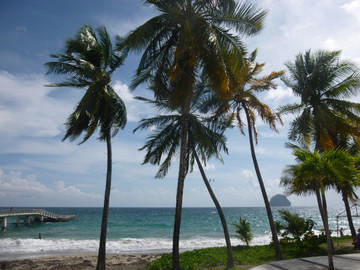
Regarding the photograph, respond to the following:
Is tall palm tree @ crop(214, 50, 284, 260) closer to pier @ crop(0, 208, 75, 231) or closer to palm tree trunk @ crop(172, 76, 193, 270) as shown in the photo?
palm tree trunk @ crop(172, 76, 193, 270)

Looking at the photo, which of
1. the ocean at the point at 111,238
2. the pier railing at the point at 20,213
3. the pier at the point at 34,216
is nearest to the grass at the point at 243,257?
the ocean at the point at 111,238

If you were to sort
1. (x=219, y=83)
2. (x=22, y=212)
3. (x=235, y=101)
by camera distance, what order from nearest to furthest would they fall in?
(x=219, y=83) → (x=235, y=101) → (x=22, y=212)

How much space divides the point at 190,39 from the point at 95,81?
5293 millimetres

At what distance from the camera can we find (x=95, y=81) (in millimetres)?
11844

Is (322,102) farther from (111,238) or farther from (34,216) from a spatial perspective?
(34,216)

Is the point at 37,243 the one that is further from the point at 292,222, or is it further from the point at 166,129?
the point at 292,222

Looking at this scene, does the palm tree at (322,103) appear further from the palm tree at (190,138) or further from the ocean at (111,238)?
the ocean at (111,238)

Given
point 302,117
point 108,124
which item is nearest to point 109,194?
point 108,124

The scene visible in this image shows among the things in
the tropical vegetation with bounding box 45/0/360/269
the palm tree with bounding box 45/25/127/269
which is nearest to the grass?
the tropical vegetation with bounding box 45/0/360/269

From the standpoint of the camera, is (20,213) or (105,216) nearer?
(105,216)

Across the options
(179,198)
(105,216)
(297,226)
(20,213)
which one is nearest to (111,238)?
(105,216)

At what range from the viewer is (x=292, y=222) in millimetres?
13844

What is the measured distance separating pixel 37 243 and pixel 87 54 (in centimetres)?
2197

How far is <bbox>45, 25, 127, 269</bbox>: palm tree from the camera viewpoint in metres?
11.5
